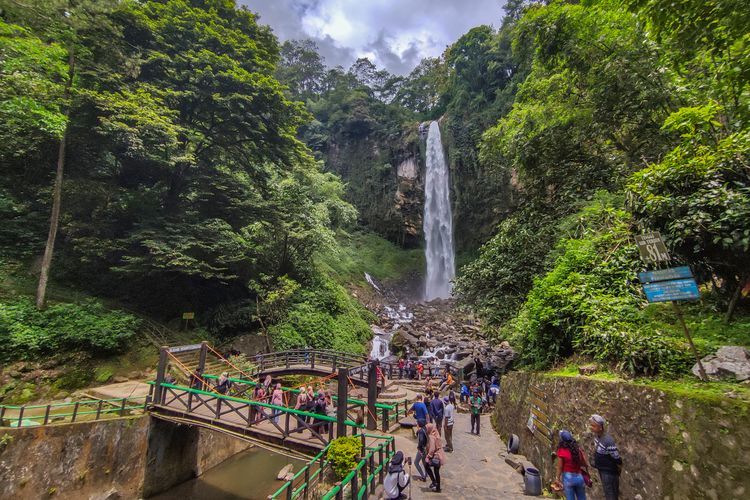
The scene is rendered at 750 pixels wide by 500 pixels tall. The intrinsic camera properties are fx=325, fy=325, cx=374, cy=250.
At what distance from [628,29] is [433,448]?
480 inches

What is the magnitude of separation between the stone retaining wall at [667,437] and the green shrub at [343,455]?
3.91 m

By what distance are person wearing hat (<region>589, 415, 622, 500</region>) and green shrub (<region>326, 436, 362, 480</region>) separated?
400 cm

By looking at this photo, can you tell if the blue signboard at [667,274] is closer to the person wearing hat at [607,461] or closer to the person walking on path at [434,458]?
the person wearing hat at [607,461]

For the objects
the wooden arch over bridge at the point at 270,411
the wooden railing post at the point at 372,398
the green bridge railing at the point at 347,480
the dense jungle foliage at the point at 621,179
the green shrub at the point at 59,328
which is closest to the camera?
the green bridge railing at the point at 347,480

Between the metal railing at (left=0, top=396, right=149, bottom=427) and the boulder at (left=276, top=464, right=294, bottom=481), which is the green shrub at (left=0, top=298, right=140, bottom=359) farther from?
the boulder at (left=276, top=464, right=294, bottom=481)

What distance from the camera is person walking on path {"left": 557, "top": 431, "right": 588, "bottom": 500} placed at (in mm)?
4352

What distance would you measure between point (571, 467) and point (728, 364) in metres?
2.60

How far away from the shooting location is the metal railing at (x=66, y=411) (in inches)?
333

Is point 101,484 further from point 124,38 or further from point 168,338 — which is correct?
point 124,38

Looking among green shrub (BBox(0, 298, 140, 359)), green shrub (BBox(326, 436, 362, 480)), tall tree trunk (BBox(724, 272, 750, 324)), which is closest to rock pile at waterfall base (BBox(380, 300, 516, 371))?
tall tree trunk (BBox(724, 272, 750, 324))

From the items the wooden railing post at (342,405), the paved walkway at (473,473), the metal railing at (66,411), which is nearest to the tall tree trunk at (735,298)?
the paved walkway at (473,473)

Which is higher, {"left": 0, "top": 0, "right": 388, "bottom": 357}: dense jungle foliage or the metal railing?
{"left": 0, "top": 0, "right": 388, "bottom": 357}: dense jungle foliage

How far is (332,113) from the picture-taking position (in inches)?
1905

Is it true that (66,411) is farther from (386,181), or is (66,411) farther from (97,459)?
(386,181)
